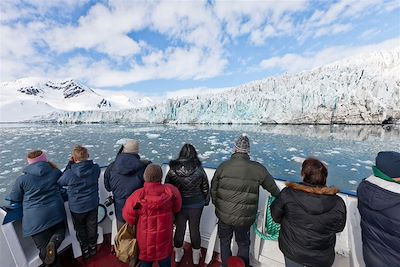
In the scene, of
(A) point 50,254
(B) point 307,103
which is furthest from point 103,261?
(B) point 307,103

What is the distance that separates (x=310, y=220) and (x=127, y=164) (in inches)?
64.0

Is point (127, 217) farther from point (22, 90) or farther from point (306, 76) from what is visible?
point (22, 90)

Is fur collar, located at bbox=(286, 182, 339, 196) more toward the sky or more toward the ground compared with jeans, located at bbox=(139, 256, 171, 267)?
more toward the sky

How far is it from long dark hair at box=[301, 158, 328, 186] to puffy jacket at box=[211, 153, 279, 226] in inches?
16.5

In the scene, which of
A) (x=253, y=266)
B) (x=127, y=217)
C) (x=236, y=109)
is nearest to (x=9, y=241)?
(x=127, y=217)

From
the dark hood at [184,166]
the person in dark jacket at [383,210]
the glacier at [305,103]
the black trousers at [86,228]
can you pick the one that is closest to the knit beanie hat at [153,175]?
the dark hood at [184,166]

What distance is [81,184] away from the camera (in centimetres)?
234

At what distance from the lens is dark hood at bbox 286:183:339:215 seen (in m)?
1.46

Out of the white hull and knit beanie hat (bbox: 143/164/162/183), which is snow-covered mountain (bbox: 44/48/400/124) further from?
knit beanie hat (bbox: 143/164/162/183)

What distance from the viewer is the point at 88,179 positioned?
7.79ft

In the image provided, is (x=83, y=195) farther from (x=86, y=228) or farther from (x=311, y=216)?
(x=311, y=216)

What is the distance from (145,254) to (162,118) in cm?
4823

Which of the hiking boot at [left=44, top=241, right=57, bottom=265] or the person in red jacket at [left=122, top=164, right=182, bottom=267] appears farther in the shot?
the hiking boot at [left=44, top=241, right=57, bottom=265]

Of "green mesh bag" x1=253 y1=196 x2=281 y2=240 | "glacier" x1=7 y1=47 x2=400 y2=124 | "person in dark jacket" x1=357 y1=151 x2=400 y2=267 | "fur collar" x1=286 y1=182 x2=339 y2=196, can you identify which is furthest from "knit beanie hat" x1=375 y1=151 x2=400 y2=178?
"glacier" x1=7 y1=47 x2=400 y2=124
